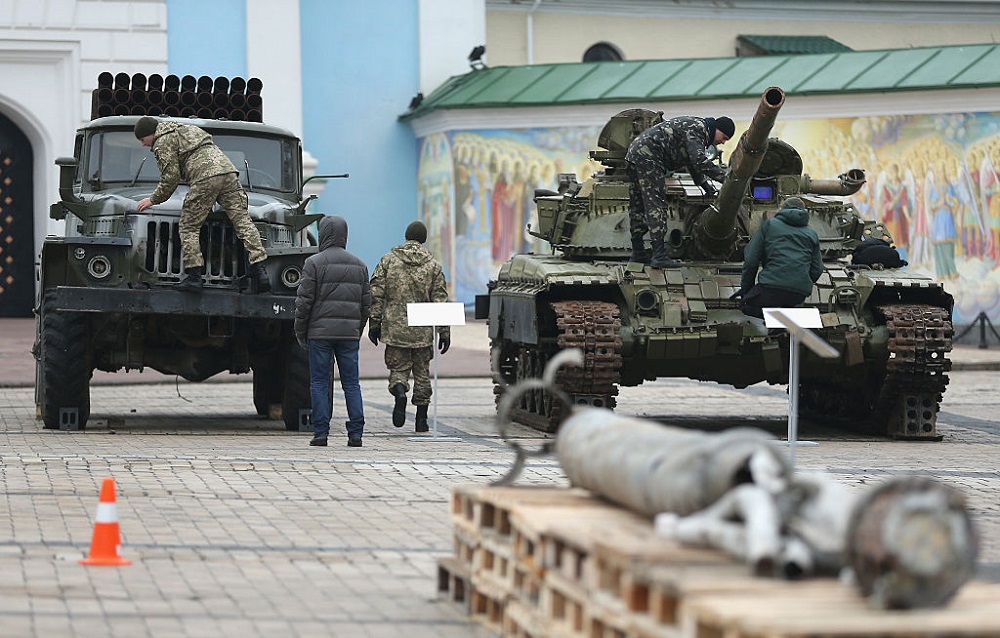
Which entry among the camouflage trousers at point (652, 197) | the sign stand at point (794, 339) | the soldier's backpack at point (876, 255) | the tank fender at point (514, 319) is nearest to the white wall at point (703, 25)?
the tank fender at point (514, 319)

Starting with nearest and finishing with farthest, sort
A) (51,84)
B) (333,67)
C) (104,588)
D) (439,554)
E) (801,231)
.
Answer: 1. (104,588)
2. (439,554)
3. (801,231)
4. (51,84)
5. (333,67)

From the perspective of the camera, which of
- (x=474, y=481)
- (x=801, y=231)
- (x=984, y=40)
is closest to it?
(x=474, y=481)

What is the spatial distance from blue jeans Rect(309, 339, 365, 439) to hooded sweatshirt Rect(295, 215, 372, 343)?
10 centimetres

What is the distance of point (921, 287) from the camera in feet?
54.1

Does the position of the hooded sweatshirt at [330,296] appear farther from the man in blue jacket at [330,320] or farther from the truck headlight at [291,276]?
the truck headlight at [291,276]

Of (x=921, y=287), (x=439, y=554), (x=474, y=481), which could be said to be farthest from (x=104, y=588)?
(x=921, y=287)

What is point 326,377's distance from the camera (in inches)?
582

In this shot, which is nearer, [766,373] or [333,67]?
[766,373]

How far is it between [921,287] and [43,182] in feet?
70.9

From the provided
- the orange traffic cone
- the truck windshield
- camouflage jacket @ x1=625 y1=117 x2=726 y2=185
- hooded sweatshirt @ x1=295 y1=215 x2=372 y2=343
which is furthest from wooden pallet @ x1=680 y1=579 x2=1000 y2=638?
the truck windshield

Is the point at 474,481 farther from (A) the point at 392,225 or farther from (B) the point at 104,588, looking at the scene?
(A) the point at 392,225

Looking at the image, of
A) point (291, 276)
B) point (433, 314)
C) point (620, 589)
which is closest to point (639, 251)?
point (433, 314)

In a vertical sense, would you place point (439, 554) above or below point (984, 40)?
below

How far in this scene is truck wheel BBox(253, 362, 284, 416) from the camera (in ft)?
58.4
